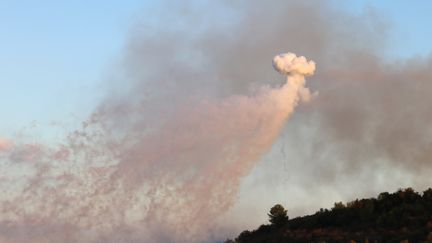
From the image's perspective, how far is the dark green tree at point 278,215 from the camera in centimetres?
6017

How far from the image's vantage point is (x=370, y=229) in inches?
1887

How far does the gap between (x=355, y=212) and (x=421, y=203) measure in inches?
219

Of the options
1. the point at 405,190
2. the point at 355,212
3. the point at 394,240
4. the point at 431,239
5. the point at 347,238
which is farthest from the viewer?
the point at 405,190

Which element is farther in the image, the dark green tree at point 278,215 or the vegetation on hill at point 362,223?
the dark green tree at point 278,215

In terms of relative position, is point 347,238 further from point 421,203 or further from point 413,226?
point 421,203

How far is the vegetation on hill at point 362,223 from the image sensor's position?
148ft

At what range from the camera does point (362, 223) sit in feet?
167

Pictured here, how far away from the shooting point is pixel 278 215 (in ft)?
200

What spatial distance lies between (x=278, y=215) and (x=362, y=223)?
11595 millimetres

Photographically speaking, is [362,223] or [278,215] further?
[278,215]

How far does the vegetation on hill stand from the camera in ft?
148

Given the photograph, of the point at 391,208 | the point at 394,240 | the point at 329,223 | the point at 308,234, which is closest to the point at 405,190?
the point at 391,208

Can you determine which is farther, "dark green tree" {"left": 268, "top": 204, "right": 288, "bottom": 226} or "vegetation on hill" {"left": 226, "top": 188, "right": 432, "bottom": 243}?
"dark green tree" {"left": 268, "top": 204, "right": 288, "bottom": 226}

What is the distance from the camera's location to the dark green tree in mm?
60166
